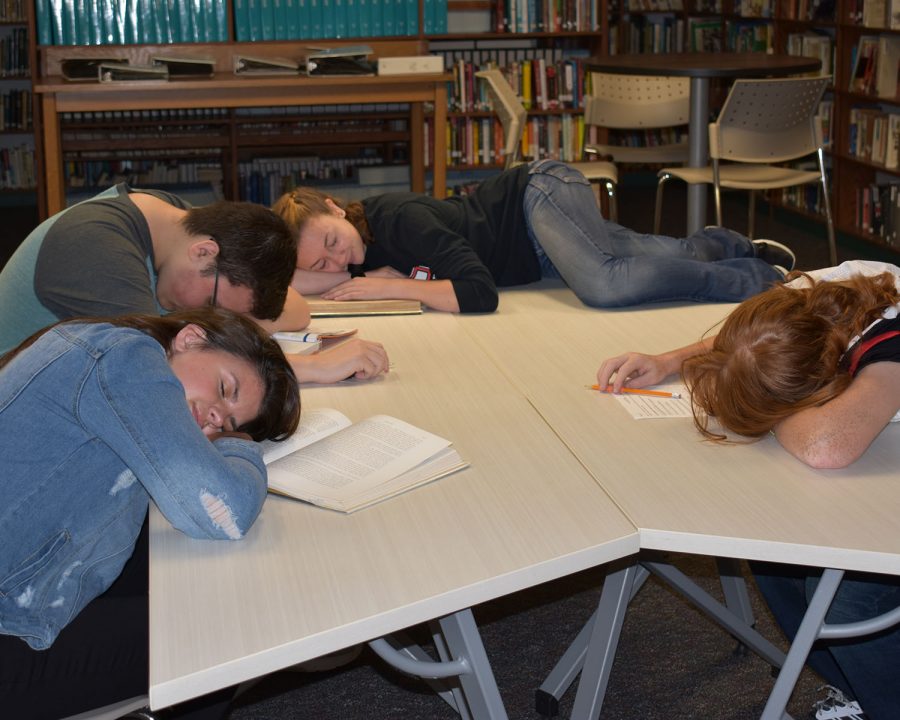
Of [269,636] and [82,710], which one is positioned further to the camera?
Result: [82,710]

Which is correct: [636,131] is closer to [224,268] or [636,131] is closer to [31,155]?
[31,155]

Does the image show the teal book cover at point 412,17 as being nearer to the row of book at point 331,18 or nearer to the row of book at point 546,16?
the row of book at point 331,18

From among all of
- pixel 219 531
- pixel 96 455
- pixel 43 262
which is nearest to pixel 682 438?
pixel 219 531

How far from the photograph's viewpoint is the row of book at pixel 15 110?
655cm

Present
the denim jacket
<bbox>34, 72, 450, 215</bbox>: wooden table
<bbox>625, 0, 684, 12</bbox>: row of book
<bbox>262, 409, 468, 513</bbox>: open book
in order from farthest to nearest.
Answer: <bbox>625, 0, 684, 12</bbox>: row of book → <bbox>34, 72, 450, 215</bbox>: wooden table → <bbox>262, 409, 468, 513</bbox>: open book → the denim jacket

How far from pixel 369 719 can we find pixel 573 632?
0.49 metres

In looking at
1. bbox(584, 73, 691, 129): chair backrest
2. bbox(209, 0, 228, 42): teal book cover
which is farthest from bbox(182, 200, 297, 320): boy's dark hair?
bbox(209, 0, 228, 42): teal book cover

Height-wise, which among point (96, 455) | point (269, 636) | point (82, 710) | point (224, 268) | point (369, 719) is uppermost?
point (224, 268)

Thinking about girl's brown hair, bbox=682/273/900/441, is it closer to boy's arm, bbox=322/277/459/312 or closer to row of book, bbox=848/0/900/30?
boy's arm, bbox=322/277/459/312

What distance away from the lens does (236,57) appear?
15.2ft

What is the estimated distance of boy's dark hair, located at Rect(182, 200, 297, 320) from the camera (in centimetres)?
190

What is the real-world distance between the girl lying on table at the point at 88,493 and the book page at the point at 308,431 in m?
0.16

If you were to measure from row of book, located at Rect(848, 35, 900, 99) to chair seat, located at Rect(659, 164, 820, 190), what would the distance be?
1.14 meters

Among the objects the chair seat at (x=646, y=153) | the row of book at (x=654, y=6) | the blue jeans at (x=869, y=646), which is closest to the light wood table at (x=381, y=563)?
the blue jeans at (x=869, y=646)
